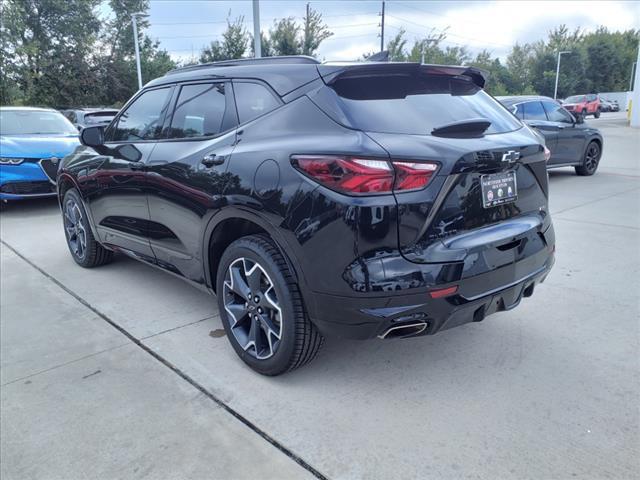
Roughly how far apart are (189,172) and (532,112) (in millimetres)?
8243

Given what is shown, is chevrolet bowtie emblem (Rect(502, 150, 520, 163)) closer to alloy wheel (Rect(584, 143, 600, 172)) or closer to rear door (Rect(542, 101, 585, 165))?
rear door (Rect(542, 101, 585, 165))

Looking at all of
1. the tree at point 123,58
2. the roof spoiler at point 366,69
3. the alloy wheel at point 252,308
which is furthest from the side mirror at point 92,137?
the tree at point 123,58

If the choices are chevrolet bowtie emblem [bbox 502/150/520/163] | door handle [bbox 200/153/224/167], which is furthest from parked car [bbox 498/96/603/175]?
door handle [bbox 200/153/224/167]

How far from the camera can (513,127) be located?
300cm

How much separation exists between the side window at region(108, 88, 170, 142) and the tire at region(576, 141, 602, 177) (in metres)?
8.84

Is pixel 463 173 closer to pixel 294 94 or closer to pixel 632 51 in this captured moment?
pixel 294 94

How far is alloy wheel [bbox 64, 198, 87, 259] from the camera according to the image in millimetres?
4984

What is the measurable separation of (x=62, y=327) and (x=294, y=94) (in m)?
2.47

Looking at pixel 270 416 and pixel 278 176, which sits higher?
pixel 278 176

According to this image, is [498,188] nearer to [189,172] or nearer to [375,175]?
[375,175]


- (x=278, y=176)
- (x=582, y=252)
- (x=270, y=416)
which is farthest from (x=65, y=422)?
(x=582, y=252)

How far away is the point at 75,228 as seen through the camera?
5.14m

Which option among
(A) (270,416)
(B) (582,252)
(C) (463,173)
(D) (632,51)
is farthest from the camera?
(D) (632,51)

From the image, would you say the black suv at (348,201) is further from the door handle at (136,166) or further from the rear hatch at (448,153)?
the door handle at (136,166)
